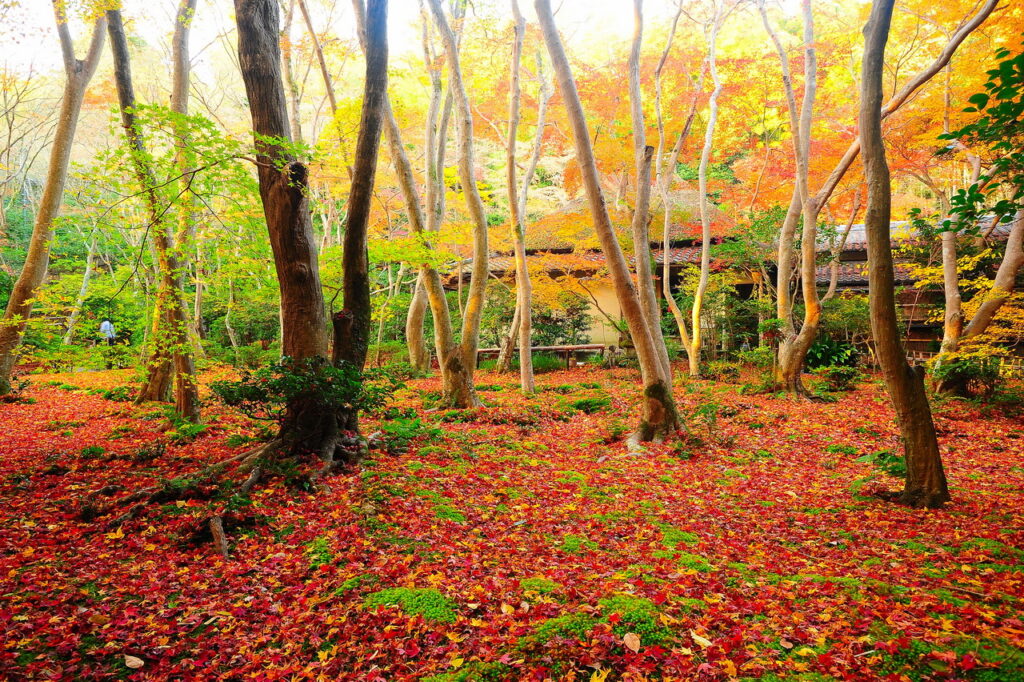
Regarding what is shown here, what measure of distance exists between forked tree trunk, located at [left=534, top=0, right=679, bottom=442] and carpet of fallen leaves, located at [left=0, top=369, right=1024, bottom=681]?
2.40 ft

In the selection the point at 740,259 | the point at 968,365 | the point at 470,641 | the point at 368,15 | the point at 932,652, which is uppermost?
the point at 368,15

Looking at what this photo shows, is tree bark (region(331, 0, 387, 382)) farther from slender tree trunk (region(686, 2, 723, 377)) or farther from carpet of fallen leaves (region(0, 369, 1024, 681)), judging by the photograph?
slender tree trunk (region(686, 2, 723, 377))

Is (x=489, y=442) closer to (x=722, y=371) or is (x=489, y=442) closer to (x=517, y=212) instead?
(x=517, y=212)

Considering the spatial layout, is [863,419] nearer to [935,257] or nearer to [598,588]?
[935,257]

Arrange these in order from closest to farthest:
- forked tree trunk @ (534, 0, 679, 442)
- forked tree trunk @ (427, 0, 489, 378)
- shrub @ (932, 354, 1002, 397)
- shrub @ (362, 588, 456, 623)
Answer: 1. shrub @ (362, 588, 456, 623)
2. forked tree trunk @ (534, 0, 679, 442)
3. shrub @ (932, 354, 1002, 397)
4. forked tree trunk @ (427, 0, 489, 378)

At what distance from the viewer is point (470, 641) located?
2850 millimetres

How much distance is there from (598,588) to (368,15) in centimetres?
635

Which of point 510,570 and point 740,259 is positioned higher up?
point 740,259

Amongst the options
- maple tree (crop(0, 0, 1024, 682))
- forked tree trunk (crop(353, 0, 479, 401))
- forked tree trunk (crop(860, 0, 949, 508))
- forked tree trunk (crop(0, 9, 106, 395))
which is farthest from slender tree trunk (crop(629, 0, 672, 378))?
forked tree trunk (crop(0, 9, 106, 395))

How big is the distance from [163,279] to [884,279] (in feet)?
26.8

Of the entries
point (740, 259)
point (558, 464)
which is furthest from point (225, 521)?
point (740, 259)

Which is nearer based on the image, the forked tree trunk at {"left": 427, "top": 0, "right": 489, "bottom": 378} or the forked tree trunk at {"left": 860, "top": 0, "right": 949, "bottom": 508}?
the forked tree trunk at {"left": 860, "top": 0, "right": 949, "bottom": 508}

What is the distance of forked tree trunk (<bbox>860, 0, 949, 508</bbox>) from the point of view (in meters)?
4.32

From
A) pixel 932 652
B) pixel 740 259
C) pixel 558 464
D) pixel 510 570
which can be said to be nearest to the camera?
pixel 932 652
